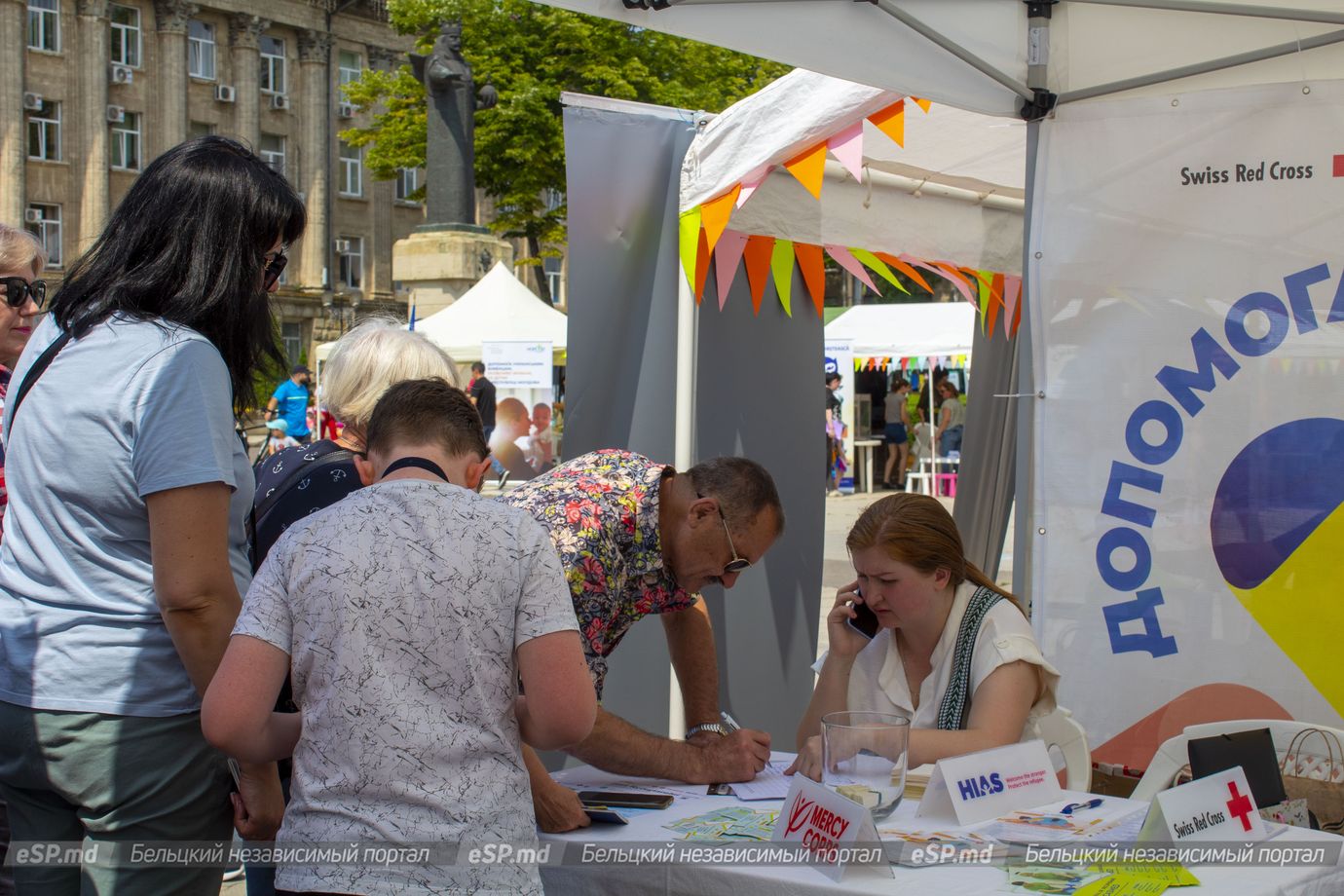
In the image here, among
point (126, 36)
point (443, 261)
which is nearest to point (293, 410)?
point (443, 261)

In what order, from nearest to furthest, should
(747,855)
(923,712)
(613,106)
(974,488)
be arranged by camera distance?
(747,855), (923,712), (613,106), (974,488)

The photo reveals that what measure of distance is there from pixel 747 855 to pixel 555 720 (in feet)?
1.59

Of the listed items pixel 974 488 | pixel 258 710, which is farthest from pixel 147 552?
pixel 974 488

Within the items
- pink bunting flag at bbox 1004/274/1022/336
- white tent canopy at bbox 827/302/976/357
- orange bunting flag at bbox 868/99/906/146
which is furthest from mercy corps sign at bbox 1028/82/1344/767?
white tent canopy at bbox 827/302/976/357

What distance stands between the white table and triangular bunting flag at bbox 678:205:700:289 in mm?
2548

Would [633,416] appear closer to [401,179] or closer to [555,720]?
[555,720]

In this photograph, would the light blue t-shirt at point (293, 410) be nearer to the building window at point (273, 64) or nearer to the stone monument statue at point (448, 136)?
the stone monument statue at point (448, 136)

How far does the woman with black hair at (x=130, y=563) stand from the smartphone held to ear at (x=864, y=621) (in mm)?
1421

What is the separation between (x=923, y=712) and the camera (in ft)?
9.05

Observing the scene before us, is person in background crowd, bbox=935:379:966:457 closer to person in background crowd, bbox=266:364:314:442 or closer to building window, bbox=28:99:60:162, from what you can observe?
person in background crowd, bbox=266:364:314:442

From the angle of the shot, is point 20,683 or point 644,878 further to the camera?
point 644,878

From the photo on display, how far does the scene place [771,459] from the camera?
17.1 ft

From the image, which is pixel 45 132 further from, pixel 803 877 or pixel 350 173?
pixel 803 877

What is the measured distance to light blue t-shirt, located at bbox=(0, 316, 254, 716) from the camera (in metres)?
1.80
